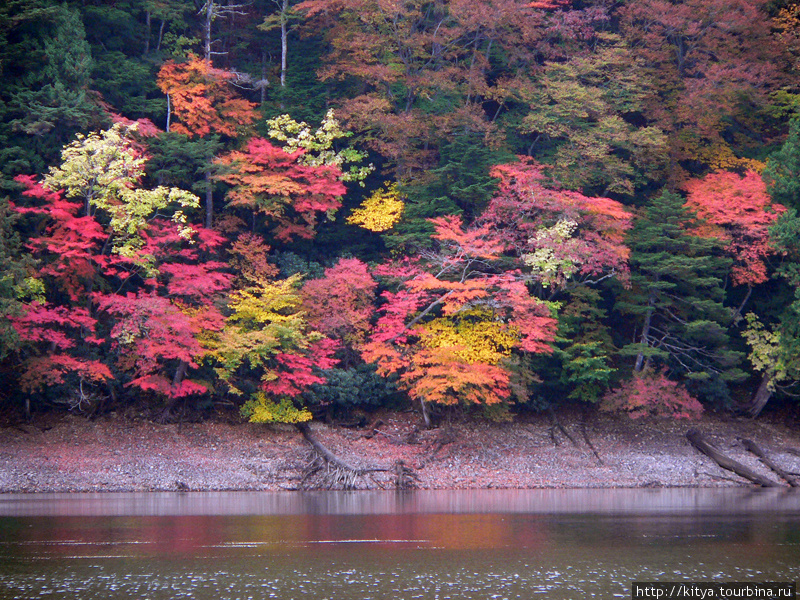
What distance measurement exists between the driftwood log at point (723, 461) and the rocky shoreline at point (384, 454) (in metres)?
0.23

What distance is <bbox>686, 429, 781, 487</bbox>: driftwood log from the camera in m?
26.6

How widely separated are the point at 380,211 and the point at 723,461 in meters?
15.9

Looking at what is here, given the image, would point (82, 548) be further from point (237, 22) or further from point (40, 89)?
point (237, 22)

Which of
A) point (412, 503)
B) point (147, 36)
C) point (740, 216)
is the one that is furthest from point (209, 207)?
point (740, 216)

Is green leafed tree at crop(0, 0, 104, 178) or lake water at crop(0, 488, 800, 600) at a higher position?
green leafed tree at crop(0, 0, 104, 178)

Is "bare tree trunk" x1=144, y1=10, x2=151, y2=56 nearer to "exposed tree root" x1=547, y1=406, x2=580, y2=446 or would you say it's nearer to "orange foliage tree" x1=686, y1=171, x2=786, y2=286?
"exposed tree root" x1=547, y1=406, x2=580, y2=446

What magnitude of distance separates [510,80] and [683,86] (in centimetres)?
755

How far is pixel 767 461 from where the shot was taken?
2733 centimetres

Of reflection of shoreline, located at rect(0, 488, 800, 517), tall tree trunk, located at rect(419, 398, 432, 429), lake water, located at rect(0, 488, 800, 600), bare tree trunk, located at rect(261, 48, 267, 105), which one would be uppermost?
bare tree trunk, located at rect(261, 48, 267, 105)

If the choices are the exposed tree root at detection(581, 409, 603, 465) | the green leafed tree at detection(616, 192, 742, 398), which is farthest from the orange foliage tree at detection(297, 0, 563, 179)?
the exposed tree root at detection(581, 409, 603, 465)

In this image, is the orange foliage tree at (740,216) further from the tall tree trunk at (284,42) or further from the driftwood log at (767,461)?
the tall tree trunk at (284,42)

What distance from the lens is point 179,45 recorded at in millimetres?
32656

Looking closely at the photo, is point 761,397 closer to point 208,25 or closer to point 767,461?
point 767,461

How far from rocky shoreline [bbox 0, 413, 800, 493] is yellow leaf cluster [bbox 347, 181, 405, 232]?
25.3 feet
